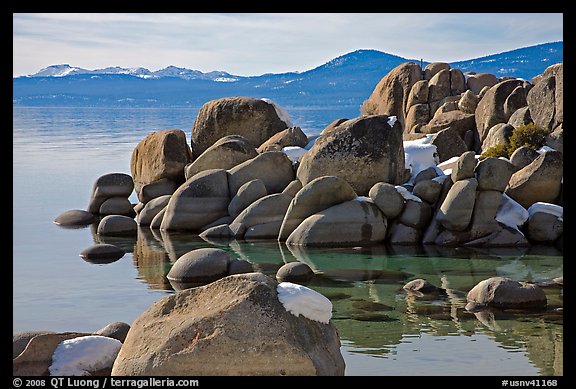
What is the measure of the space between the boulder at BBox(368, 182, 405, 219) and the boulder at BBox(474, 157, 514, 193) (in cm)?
184

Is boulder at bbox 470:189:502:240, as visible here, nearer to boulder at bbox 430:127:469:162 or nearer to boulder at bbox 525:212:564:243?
boulder at bbox 525:212:564:243

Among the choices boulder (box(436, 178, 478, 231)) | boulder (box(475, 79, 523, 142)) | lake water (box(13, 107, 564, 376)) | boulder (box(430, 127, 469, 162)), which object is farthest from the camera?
boulder (box(475, 79, 523, 142))

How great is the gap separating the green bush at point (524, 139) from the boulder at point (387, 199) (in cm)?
492

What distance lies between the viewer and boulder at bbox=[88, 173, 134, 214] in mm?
26234

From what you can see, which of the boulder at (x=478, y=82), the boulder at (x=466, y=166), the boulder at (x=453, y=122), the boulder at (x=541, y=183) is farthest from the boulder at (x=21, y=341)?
the boulder at (x=478, y=82)

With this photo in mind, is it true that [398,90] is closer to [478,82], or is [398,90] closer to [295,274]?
[478,82]

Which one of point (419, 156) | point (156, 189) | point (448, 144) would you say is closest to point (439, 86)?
point (448, 144)

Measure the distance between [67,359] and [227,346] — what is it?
6.97 feet

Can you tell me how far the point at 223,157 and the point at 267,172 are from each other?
2.12 m

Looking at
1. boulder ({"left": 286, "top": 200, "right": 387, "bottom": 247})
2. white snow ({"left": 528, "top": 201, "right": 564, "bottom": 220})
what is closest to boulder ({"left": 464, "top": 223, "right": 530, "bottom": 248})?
white snow ({"left": 528, "top": 201, "right": 564, "bottom": 220})

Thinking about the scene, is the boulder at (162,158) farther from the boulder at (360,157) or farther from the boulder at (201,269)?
the boulder at (201,269)

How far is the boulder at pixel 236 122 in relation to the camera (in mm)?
28734

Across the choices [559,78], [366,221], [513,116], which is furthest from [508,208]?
→ [513,116]
